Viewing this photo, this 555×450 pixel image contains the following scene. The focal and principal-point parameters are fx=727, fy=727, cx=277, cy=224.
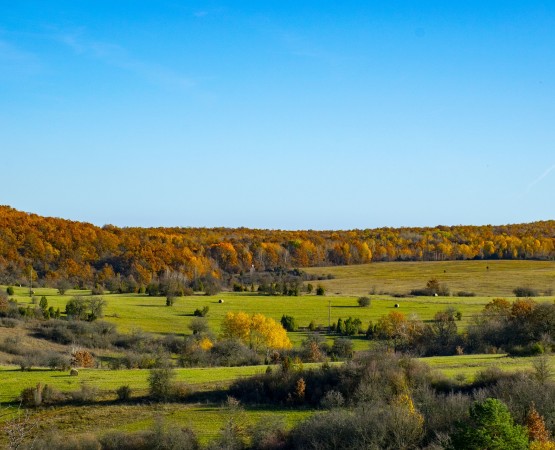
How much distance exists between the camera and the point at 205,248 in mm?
140750

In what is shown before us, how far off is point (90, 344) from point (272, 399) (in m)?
28.1

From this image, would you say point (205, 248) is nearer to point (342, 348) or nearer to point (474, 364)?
point (342, 348)

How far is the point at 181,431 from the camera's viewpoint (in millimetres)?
26219

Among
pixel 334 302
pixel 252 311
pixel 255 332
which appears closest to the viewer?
pixel 255 332

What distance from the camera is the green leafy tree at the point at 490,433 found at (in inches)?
772

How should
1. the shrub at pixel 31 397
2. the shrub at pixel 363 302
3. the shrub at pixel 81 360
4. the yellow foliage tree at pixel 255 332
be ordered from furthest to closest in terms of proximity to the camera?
the shrub at pixel 363 302 < the yellow foliage tree at pixel 255 332 < the shrub at pixel 81 360 < the shrub at pixel 31 397

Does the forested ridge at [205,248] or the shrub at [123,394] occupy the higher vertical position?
the forested ridge at [205,248]

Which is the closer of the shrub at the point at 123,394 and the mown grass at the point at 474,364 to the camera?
the mown grass at the point at 474,364

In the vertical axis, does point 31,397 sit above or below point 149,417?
above

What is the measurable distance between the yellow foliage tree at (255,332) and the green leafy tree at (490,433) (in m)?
34.2

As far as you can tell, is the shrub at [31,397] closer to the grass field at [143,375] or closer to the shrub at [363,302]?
the grass field at [143,375]

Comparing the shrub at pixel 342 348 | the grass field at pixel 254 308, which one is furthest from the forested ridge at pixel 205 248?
the shrub at pixel 342 348

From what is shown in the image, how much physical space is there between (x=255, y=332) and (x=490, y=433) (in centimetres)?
3596

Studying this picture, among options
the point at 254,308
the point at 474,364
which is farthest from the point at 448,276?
the point at 474,364
